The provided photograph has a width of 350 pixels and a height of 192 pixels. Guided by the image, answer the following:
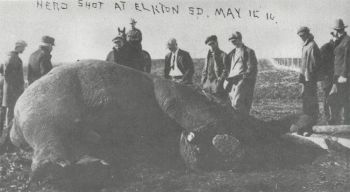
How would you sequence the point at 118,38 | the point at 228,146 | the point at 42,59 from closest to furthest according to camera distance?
1. the point at 228,146
2. the point at 42,59
3. the point at 118,38

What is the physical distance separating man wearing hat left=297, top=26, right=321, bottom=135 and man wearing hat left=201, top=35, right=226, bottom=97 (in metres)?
1.37

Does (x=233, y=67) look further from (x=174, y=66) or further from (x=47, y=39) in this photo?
(x=47, y=39)

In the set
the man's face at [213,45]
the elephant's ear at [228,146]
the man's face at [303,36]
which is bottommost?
the elephant's ear at [228,146]

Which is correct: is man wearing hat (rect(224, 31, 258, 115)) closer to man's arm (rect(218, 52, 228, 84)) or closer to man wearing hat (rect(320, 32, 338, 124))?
man's arm (rect(218, 52, 228, 84))

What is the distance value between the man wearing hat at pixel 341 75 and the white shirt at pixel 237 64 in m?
1.60

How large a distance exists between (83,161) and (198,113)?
1.65m

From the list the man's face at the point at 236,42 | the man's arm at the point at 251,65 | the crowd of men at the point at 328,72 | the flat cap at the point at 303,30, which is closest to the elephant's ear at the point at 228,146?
the man's arm at the point at 251,65

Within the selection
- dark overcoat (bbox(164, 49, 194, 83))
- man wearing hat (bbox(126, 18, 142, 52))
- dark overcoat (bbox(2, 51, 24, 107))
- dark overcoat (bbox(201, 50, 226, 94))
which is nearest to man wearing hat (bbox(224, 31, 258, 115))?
dark overcoat (bbox(201, 50, 226, 94))

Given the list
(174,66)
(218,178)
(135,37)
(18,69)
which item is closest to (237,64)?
(174,66)

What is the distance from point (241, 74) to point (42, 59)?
3.46 metres

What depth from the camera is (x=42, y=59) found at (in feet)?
25.8

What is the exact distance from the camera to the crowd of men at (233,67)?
7539 millimetres

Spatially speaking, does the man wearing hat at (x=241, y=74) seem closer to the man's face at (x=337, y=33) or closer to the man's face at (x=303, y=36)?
the man's face at (x=303, y=36)

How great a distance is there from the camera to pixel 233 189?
4.83 metres
